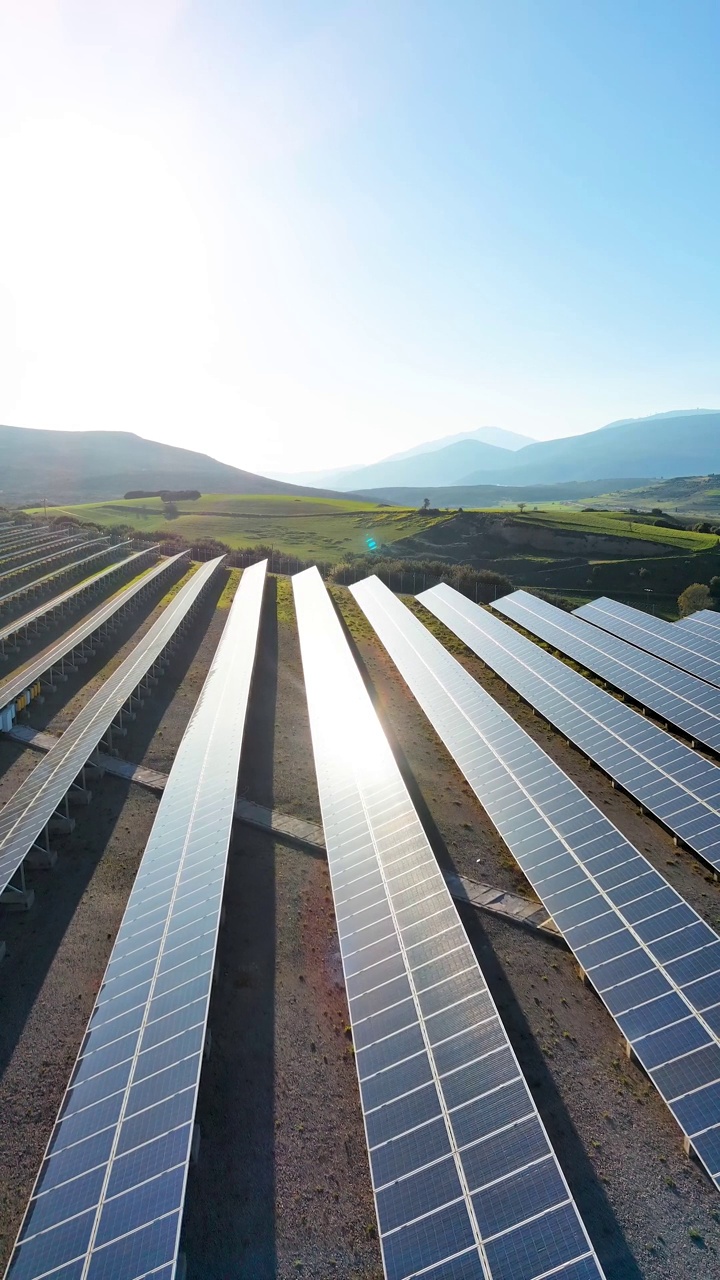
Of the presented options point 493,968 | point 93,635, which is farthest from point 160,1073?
point 93,635

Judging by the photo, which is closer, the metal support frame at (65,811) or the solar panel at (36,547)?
the metal support frame at (65,811)

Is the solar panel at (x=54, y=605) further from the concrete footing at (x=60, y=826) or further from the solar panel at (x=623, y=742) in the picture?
the solar panel at (x=623, y=742)

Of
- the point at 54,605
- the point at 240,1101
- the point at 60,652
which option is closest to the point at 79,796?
the point at 240,1101

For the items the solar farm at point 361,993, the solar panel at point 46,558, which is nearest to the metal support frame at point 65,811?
the solar farm at point 361,993

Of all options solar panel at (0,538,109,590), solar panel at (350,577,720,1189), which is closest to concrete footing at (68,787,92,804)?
solar panel at (350,577,720,1189)

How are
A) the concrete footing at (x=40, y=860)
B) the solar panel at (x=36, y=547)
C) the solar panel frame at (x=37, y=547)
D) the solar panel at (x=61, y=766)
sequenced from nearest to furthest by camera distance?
the solar panel at (x=61, y=766) < the concrete footing at (x=40, y=860) < the solar panel frame at (x=37, y=547) < the solar panel at (x=36, y=547)

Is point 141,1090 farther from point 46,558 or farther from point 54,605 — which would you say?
point 46,558
